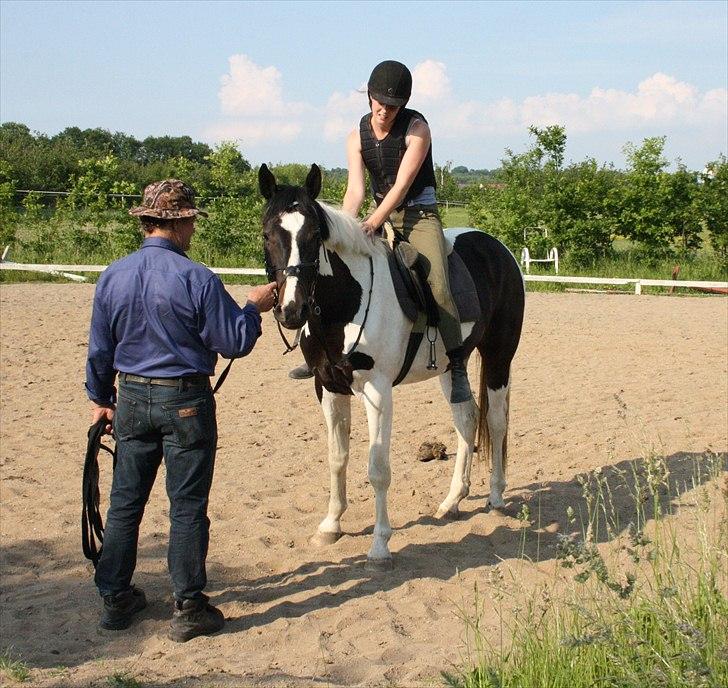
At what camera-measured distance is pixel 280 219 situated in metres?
4.90

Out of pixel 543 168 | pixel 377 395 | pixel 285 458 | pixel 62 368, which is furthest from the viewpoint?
pixel 543 168

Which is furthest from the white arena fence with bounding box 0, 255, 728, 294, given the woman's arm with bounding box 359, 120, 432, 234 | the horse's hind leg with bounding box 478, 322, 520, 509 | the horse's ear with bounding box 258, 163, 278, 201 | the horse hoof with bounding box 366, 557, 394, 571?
the horse's ear with bounding box 258, 163, 278, 201

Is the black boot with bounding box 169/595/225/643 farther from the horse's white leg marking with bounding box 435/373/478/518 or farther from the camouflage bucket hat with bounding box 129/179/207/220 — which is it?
the horse's white leg marking with bounding box 435/373/478/518

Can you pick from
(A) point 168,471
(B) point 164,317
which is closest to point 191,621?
(A) point 168,471

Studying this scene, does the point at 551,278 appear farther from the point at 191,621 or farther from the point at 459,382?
the point at 191,621

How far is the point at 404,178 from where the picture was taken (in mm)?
5598

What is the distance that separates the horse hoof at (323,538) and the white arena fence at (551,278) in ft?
51.1

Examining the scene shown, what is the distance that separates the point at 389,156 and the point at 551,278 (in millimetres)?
16421

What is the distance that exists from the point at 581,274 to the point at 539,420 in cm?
1499

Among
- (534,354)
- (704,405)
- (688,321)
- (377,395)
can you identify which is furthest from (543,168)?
(377,395)

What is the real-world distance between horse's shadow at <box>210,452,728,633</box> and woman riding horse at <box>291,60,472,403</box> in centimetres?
98

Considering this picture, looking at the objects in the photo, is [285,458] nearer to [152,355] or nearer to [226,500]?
[226,500]

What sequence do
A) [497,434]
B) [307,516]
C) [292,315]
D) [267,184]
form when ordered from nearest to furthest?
[292,315] < [267,184] < [307,516] < [497,434]

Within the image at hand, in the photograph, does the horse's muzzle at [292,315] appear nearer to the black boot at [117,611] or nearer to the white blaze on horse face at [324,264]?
the white blaze on horse face at [324,264]
